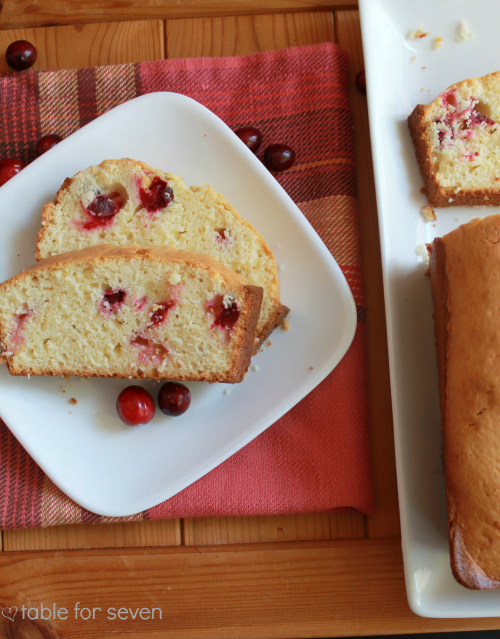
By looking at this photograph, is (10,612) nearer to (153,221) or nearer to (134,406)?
(134,406)

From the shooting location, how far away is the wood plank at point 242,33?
2.13 m

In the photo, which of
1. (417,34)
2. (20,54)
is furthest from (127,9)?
(417,34)

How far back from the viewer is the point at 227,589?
1909 millimetres

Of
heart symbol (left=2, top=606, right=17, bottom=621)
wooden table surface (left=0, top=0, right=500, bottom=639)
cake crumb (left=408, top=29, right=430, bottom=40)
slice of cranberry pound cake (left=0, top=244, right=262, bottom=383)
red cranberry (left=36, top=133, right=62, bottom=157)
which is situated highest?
cake crumb (left=408, top=29, right=430, bottom=40)

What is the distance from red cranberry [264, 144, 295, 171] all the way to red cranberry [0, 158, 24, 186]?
952 millimetres

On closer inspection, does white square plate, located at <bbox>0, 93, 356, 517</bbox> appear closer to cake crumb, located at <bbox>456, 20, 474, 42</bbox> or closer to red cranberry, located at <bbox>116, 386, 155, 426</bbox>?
red cranberry, located at <bbox>116, 386, 155, 426</bbox>

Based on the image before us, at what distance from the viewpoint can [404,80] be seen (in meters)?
1.99

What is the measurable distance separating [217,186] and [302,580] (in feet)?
4.92

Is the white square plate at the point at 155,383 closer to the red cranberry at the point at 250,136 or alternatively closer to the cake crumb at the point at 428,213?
the red cranberry at the point at 250,136

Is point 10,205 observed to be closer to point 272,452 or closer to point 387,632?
point 272,452

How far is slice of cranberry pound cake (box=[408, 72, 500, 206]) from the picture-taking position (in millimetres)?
1866

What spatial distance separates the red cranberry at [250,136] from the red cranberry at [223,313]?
0.71 metres

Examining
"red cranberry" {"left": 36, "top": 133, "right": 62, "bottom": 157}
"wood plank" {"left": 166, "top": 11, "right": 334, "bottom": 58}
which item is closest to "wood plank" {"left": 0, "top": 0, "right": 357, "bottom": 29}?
"wood plank" {"left": 166, "top": 11, "right": 334, "bottom": 58}

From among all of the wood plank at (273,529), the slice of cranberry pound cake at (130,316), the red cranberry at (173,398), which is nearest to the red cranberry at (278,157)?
the slice of cranberry pound cake at (130,316)
